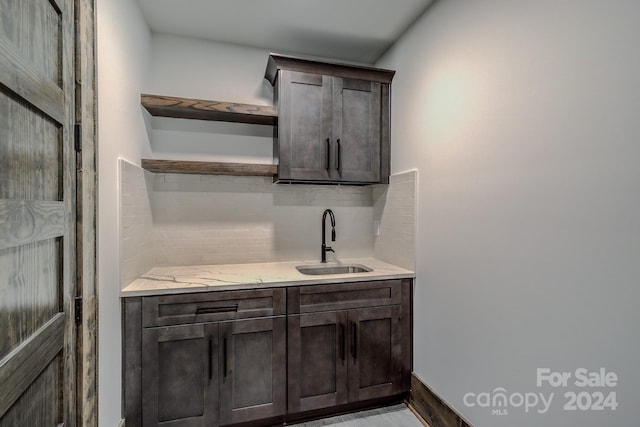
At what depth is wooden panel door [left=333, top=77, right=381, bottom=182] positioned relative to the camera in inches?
85.7

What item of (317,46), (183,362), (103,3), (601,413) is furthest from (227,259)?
(601,413)

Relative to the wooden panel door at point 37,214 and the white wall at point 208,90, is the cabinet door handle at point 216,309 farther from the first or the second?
the white wall at point 208,90

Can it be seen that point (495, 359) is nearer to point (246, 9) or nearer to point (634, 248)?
point (634, 248)

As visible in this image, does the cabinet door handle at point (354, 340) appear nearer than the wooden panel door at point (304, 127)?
Yes

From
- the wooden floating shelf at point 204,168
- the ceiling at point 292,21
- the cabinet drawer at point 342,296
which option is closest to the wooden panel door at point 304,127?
the wooden floating shelf at point 204,168

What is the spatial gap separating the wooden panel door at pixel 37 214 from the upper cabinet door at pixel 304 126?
1205 mm

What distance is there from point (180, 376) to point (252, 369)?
40cm

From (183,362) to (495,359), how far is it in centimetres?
165

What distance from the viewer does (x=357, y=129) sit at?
223 centimetres

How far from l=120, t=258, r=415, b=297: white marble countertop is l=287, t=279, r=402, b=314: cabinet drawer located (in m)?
0.04

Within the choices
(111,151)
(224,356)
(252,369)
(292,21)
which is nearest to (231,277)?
(224,356)

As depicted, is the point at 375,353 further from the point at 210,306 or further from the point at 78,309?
the point at 78,309

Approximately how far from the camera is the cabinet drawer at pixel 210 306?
5.39 ft

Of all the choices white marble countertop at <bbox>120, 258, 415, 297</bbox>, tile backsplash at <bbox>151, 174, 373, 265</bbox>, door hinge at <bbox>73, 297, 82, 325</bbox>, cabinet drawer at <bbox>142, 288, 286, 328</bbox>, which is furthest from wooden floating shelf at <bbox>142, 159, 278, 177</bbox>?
door hinge at <bbox>73, 297, 82, 325</bbox>
